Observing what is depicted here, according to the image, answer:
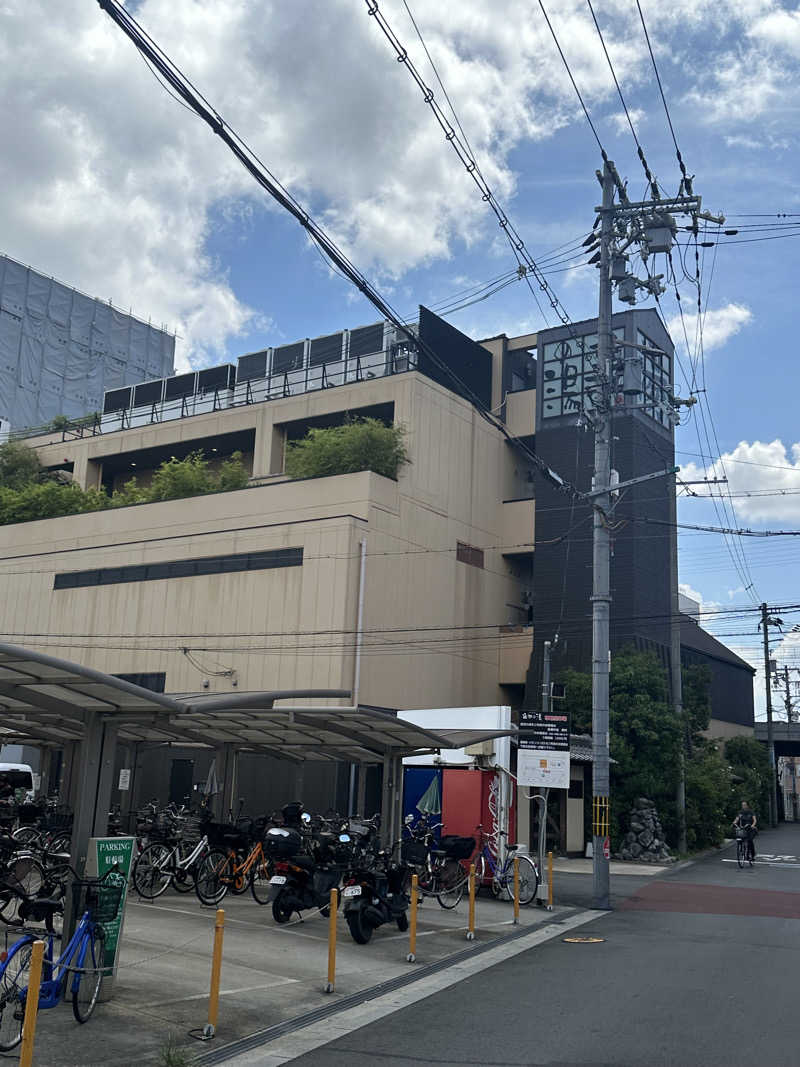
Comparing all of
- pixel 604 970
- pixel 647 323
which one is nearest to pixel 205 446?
pixel 647 323

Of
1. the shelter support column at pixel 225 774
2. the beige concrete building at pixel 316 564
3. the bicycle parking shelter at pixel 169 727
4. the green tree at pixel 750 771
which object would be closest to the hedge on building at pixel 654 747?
the beige concrete building at pixel 316 564

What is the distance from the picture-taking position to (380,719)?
1550 centimetres

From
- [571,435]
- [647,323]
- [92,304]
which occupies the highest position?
[92,304]

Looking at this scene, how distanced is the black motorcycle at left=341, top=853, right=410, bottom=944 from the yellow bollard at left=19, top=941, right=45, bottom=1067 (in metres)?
7.14

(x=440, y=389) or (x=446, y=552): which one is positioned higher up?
(x=440, y=389)

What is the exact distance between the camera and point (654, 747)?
105 feet

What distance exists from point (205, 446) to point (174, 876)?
111 feet

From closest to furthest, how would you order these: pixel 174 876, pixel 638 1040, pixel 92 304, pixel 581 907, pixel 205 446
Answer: pixel 638 1040, pixel 174 876, pixel 581 907, pixel 205 446, pixel 92 304

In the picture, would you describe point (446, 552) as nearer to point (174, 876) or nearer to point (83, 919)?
point (174, 876)

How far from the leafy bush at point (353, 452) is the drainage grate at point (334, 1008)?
2526 cm

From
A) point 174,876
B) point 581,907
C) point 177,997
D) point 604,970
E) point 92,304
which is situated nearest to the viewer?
point 177,997

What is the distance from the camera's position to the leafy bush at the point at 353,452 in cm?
3838

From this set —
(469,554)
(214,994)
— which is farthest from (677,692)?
(214,994)

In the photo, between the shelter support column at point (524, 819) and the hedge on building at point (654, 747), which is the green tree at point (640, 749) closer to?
the hedge on building at point (654, 747)
